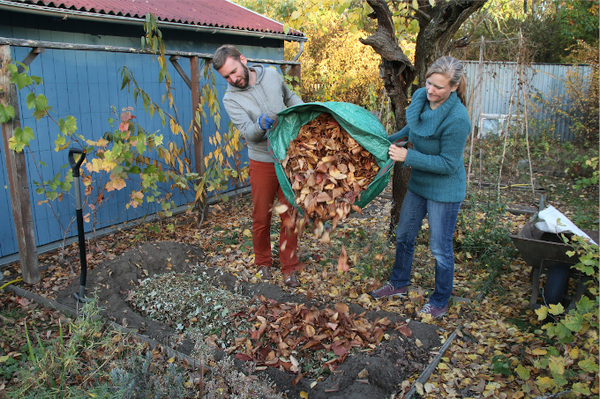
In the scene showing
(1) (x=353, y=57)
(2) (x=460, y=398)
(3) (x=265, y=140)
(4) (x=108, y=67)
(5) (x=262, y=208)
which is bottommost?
(2) (x=460, y=398)

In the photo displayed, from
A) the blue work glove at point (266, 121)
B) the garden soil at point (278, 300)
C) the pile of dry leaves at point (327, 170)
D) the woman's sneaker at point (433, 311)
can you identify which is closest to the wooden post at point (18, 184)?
the garden soil at point (278, 300)

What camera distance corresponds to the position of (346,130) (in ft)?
8.86

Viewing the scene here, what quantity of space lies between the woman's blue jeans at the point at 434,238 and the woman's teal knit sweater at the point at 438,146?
103 mm

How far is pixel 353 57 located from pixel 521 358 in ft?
33.9

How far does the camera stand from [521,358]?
8.53 ft

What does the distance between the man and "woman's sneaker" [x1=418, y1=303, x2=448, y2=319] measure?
1.05m

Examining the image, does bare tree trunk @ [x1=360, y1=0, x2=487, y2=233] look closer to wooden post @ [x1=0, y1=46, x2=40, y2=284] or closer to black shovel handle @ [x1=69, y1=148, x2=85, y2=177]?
black shovel handle @ [x1=69, y1=148, x2=85, y2=177]

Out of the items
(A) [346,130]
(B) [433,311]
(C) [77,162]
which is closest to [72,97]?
(C) [77,162]

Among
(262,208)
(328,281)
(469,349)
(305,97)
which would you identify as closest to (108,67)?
(262,208)

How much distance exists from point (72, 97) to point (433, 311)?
4.07m

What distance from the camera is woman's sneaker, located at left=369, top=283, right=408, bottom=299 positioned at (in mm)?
3377

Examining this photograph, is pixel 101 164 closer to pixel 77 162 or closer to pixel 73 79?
pixel 77 162

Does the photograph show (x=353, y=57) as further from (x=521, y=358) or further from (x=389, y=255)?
(x=521, y=358)

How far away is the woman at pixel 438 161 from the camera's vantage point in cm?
261
